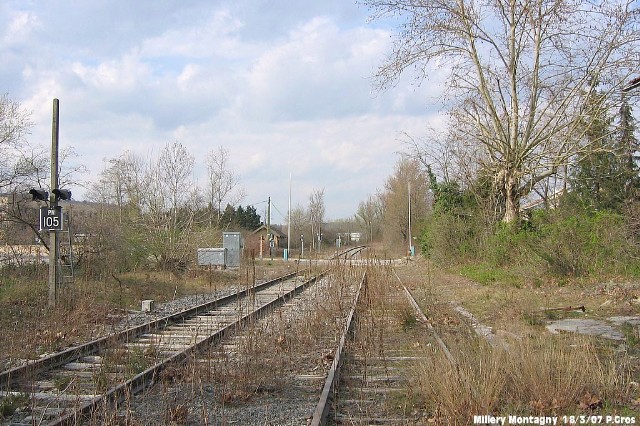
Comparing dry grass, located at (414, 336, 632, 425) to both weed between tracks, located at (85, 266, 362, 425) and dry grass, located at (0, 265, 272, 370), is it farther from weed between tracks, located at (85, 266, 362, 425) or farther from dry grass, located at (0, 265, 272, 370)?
dry grass, located at (0, 265, 272, 370)

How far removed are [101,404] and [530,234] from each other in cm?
1833

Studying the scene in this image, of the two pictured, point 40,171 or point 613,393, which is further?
point 40,171

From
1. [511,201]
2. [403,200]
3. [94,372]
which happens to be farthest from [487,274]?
[403,200]

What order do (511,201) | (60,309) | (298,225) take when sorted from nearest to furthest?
(60,309)
(511,201)
(298,225)

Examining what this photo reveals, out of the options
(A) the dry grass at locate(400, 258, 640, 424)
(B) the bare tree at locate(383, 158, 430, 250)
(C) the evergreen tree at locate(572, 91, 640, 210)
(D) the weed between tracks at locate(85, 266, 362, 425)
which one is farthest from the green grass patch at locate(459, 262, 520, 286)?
(B) the bare tree at locate(383, 158, 430, 250)

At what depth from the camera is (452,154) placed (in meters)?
28.2

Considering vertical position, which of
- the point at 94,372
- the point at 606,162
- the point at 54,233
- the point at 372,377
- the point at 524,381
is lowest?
the point at 372,377

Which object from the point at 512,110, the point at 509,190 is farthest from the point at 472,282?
the point at 512,110

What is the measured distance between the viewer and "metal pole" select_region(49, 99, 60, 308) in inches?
517

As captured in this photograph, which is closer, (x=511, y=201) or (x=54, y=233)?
(x=54, y=233)

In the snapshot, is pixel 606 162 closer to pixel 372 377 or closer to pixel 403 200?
pixel 372 377

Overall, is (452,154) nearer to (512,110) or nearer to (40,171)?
(512,110)

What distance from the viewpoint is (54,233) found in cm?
1361

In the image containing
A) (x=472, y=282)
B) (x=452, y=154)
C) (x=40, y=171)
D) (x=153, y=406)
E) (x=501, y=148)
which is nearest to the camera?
(x=153, y=406)
